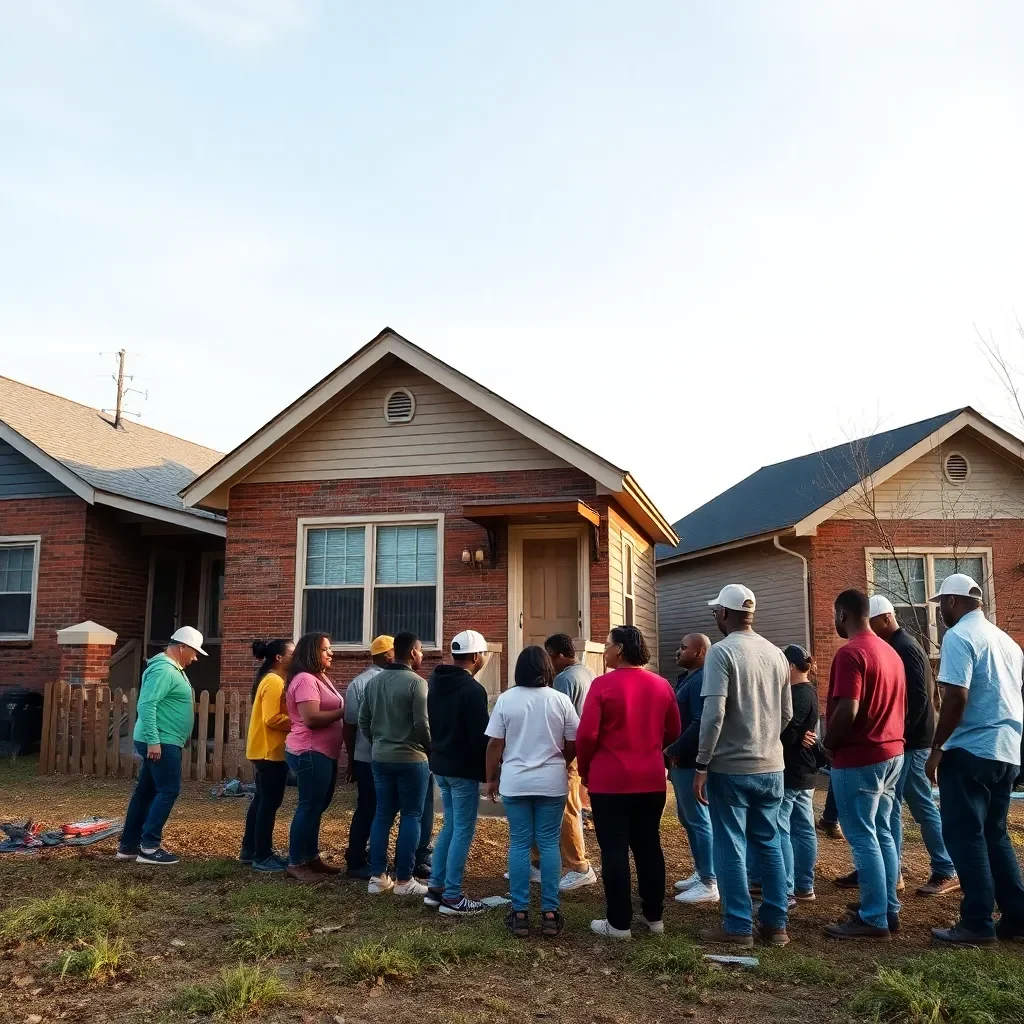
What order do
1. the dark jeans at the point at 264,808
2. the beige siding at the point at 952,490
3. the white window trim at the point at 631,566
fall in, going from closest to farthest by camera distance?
the dark jeans at the point at 264,808 < the white window trim at the point at 631,566 < the beige siding at the point at 952,490

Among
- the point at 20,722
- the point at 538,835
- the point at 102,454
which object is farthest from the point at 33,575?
the point at 538,835

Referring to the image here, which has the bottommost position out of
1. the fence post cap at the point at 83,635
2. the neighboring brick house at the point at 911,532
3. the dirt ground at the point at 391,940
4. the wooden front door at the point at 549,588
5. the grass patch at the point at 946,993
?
the dirt ground at the point at 391,940

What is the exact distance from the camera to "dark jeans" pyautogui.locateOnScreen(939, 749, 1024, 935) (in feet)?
17.4

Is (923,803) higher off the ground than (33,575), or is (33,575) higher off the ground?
(33,575)

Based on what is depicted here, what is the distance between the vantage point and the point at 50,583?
14586 millimetres

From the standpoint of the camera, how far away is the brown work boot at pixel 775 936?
17.3 feet

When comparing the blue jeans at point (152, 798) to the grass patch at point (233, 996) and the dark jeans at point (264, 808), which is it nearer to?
the dark jeans at point (264, 808)

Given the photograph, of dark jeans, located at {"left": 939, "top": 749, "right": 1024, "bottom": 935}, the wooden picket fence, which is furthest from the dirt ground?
the wooden picket fence

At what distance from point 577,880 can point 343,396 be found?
7.65 m

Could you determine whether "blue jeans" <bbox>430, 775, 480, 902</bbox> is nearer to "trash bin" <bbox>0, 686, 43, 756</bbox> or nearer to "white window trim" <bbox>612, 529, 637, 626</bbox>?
"white window trim" <bbox>612, 529, 637, 626</bbox>

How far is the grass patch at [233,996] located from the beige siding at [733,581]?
12.5m

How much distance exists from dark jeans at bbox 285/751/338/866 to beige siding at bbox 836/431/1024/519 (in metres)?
11.0

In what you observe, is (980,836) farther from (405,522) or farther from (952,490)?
(952,490)

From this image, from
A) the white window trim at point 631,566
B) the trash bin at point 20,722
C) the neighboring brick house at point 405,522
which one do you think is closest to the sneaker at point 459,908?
the neighboring brick house at point 405,522
